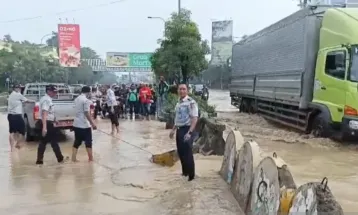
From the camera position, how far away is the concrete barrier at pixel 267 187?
4.19 m

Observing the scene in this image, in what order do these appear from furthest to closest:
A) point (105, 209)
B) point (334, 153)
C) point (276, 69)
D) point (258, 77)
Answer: point (258, 77), point (276, 69), point (334, 153), point (105, 209)

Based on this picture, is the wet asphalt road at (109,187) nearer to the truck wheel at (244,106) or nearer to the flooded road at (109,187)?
the flooded road at (109,187)

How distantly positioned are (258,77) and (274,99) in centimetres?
316

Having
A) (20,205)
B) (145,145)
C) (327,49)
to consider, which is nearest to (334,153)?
(327,49)

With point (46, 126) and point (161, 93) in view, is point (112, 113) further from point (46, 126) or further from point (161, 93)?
point (161, 93)

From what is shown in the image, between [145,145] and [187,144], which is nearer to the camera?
[187,144]

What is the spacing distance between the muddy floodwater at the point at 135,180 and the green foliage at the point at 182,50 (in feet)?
36.6

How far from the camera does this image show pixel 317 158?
11.5 m

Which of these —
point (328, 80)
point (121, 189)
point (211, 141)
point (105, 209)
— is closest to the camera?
point (105, 209)

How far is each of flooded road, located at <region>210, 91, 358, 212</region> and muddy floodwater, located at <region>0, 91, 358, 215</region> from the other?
2cm

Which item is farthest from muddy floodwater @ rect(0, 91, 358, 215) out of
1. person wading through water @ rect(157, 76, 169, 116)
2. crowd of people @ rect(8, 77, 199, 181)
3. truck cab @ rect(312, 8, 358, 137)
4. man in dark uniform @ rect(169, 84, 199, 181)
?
person wading through water @ rect(157, 76, 169, 116)

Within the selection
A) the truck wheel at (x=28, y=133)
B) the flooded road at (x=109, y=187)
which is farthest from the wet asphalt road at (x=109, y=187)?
the truck wheel at (x=28, y=133)

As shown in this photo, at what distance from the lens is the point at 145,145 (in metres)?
13.3

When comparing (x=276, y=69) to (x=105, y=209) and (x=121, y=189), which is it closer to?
(x=121, y=189)
